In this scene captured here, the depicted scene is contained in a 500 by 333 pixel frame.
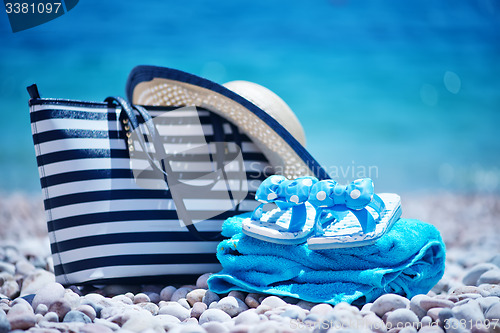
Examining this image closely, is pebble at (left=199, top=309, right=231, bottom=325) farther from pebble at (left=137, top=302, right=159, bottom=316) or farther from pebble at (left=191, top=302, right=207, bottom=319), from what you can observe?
pebble at (left=137, top=302, right=159, bottom=316)

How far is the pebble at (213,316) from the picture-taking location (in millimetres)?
1223

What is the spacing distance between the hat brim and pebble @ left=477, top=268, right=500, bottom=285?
679 mm

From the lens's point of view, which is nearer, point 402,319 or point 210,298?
point 402,319

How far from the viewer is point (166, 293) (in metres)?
1.57

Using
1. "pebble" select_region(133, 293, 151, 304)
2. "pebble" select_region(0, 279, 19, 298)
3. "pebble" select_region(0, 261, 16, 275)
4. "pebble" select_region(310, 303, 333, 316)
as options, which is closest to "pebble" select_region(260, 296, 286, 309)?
"pebble" select_region(310, 303, 333, 316)

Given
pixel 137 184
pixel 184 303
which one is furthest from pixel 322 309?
pixel 137 184

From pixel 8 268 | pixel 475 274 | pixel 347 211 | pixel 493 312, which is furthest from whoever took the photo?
pixel 8 268

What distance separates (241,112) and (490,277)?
3.54 ft

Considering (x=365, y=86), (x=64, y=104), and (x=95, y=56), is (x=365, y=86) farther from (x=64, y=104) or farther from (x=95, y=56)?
(x=64, y=104)

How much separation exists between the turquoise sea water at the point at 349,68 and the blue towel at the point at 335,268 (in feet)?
19.4

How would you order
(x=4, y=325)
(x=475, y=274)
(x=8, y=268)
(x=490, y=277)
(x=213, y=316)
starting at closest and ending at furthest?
(x=4, y=325) < (x=213, y=316) < (x=490, y=277) < (x=475, y=274) < (x=8, y=268)

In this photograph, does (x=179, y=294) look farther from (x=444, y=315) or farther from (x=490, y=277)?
(x=490, y=277)

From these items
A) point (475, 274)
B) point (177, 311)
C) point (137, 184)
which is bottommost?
point (475, 274)

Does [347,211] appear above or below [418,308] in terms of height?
above
